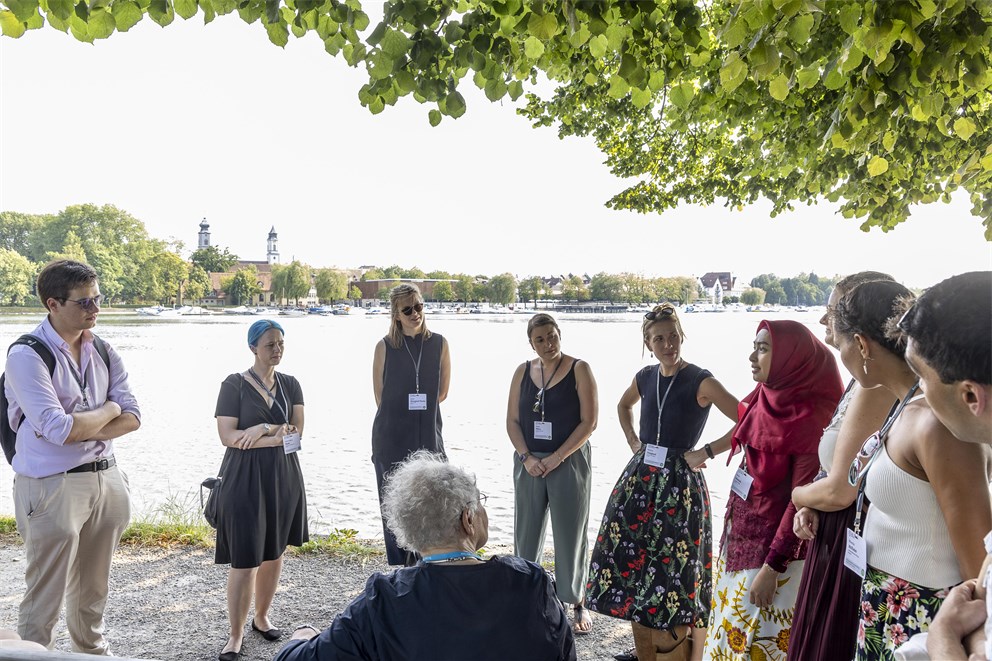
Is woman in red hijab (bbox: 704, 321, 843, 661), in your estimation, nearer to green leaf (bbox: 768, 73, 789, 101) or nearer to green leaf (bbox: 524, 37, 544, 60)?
green leaf (bbox: 768, 73, 789, 101)

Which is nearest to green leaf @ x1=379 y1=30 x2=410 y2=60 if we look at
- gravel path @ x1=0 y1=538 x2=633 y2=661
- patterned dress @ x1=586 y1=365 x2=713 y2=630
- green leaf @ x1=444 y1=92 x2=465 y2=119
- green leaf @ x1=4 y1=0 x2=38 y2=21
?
green leaf @ x1=444 y1=92 x2=465 y2=119

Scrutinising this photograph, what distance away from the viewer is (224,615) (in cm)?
413

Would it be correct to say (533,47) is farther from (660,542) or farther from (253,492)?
(253,492)

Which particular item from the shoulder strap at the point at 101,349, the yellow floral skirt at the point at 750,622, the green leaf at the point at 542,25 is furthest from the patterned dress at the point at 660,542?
the shoulder strap at the point at 101,349

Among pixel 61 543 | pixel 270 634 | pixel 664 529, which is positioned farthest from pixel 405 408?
pixel 61 543

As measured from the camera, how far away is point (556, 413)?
405 centimetres

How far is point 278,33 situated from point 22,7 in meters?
0.69

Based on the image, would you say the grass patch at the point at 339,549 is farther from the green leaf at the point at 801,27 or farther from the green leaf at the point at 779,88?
the green leaf at the point at 801,27

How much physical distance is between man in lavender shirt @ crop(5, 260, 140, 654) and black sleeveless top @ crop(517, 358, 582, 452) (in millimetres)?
2130

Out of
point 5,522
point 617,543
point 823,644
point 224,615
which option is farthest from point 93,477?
point 5,522


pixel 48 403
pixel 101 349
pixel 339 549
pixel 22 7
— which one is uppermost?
pixel 22 7

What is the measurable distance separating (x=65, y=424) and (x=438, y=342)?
7.25 ft

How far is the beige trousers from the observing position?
3020 mm

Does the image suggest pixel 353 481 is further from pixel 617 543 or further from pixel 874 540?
pixel 874 540
